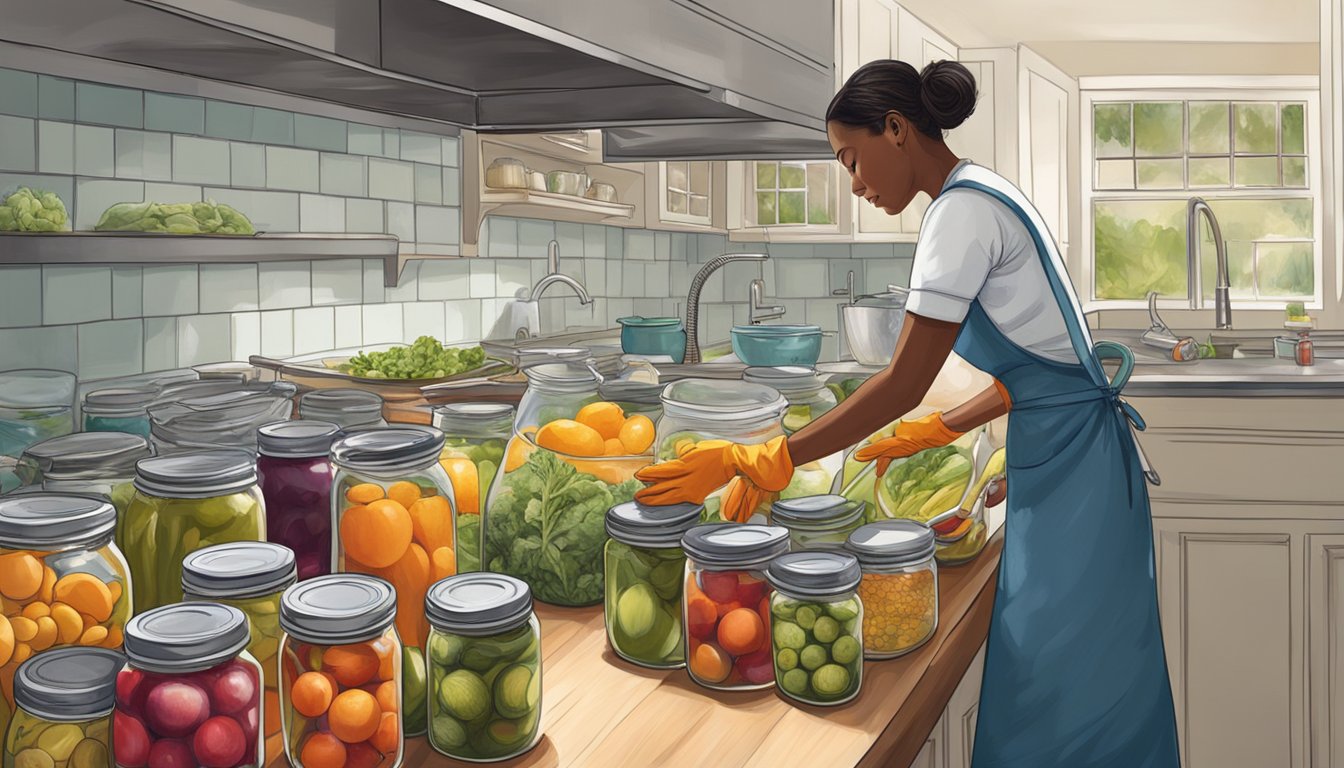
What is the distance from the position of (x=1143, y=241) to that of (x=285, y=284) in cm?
498

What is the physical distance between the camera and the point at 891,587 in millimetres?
1110

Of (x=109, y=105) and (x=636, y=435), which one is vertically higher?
(x=109, y=105)

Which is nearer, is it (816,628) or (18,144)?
(816,628)

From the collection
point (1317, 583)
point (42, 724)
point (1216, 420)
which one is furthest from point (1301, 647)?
point (42, 724)

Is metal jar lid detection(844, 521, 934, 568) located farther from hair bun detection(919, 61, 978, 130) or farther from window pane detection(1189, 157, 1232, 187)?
window pane detection(1189, 157, 1232, 187)

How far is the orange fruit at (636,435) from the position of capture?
1232mm

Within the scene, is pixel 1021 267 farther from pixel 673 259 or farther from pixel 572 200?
pixel 673 259

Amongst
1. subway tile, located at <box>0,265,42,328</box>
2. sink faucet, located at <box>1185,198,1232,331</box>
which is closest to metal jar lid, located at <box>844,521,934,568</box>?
subway tile, located at <box>0,265,42,328</box>

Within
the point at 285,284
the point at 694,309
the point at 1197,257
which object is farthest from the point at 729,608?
the point at 1197,257

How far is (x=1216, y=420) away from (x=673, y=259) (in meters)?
2.71

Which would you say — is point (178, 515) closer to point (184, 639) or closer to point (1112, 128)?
point (184, 639)

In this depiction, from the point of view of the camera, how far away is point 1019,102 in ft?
15.6

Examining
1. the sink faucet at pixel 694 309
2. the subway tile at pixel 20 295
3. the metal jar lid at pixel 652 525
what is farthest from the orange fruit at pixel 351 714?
the sink faucet at pixel 694 309

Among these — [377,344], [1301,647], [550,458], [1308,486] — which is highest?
[377,344]
